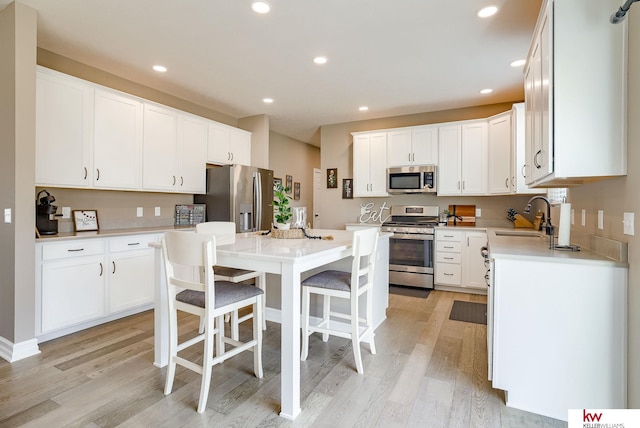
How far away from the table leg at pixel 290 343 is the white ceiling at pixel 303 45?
199 centimetres

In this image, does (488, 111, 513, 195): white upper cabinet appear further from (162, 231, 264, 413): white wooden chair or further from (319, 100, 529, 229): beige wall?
(162, 231, 264, 413): white wooden chair

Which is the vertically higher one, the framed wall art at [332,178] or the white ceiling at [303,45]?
the white ceiling at [303,45]

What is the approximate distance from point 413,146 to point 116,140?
3.84m

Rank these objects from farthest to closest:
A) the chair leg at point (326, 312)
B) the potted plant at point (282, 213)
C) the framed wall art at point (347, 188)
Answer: the framed wall art at point (347, 188), the chair leg at point (326, 312), the potted plant at point (282, 213)

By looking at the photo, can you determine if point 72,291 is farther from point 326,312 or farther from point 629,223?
point 629,223

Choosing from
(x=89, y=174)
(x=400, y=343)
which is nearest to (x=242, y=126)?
(x=89, y=174)

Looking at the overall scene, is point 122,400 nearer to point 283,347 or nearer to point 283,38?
point 283,347

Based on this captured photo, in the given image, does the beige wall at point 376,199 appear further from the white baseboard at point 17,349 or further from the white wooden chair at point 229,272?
the white baseboard at point 17,349

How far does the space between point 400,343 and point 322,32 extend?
106 inches

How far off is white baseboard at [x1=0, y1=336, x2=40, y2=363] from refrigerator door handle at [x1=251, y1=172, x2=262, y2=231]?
264cm

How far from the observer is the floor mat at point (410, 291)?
4336 millimetres

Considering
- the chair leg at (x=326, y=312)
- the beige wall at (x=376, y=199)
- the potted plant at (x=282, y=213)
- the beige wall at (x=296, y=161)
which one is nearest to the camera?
the potted plant at (x=282, y=213)

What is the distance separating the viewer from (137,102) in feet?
11.9

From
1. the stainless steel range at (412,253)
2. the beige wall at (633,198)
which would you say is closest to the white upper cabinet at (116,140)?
the stainless steel range at (412,253)
